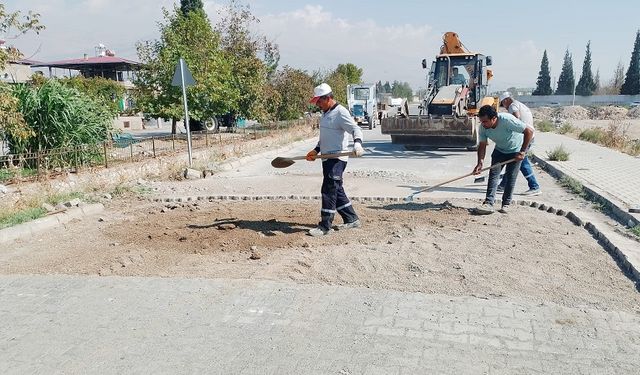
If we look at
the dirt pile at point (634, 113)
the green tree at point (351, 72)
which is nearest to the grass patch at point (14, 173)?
the green tree at point (351, 72)

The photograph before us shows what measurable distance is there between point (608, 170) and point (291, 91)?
Answer: 16.6m

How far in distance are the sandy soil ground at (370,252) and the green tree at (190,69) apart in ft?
33.7

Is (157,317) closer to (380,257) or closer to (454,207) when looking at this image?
(380,257)

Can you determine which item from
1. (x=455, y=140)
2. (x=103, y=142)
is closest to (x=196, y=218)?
(x=103, y=142)

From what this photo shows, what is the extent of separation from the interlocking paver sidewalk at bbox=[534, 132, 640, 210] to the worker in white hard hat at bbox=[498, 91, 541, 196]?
1053 millimetres

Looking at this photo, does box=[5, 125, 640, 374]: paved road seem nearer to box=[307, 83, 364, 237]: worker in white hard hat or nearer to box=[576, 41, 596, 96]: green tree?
box=[307, 83, 364, 237]: worker in white hard hat

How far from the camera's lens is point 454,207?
731 cm

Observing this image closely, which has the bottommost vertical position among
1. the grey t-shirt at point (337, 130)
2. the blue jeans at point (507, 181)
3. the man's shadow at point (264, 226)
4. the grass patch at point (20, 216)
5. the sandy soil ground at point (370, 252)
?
the sandy soil ground at point (370, 252)

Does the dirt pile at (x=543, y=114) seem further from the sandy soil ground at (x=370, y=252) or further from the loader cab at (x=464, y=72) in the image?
the sandy soil ground at (x=370, y=252)

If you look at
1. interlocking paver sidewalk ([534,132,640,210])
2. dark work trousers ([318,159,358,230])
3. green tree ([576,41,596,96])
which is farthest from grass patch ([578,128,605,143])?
green tree ([576,41,596,96])

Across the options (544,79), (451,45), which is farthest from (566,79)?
(451,45)

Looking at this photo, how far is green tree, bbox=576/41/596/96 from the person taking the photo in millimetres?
84750

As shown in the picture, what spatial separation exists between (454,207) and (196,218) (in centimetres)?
365

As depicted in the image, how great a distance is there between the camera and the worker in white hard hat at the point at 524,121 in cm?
845
